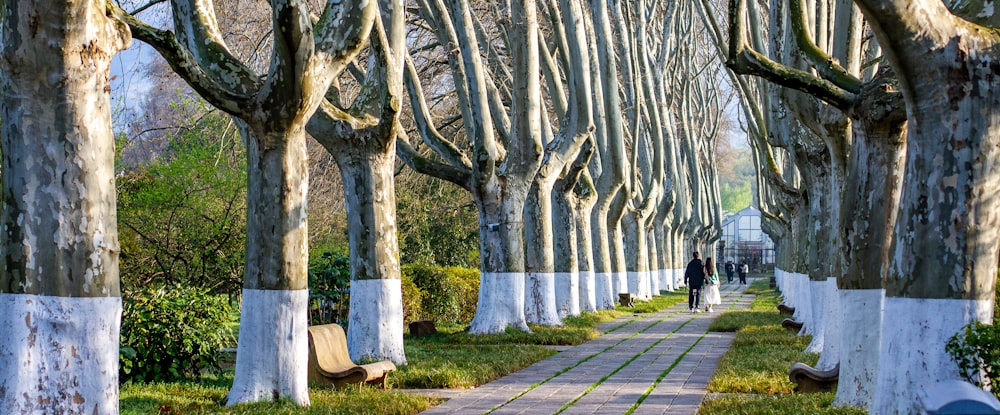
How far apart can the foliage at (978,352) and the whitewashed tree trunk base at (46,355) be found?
5.28 metres

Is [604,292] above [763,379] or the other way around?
above

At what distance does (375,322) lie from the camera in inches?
552

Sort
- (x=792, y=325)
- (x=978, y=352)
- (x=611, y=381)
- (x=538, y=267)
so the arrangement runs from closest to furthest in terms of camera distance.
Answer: (x=978, y=352) < (x=611, y=381) < (x=792, y=325) < (x=538, y=267)

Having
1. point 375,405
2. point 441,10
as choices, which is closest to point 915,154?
point 375,405

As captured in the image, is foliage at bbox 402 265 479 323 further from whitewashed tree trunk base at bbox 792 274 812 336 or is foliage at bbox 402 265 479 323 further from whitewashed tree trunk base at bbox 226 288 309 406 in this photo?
whitewashed tree trunk base at bbox 226 288 309 406

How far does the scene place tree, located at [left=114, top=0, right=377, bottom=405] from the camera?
9.78 metres

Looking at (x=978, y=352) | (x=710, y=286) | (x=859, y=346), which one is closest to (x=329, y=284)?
(x=859, y=346)

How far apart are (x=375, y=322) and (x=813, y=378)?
553cm

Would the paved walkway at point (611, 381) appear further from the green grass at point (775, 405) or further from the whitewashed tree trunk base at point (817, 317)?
the whitewashed tree trunk base at point (817, 317)

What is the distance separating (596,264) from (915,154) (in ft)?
78.8

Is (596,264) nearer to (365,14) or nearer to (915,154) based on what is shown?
(365,14)

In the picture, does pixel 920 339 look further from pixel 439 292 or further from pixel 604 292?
pixel 604 292

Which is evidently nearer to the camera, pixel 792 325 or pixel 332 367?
pixel 332 367

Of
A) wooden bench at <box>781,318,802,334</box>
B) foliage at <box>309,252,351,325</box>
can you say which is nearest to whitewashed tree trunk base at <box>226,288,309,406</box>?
foliage at <box>309,252,351,325</box>
